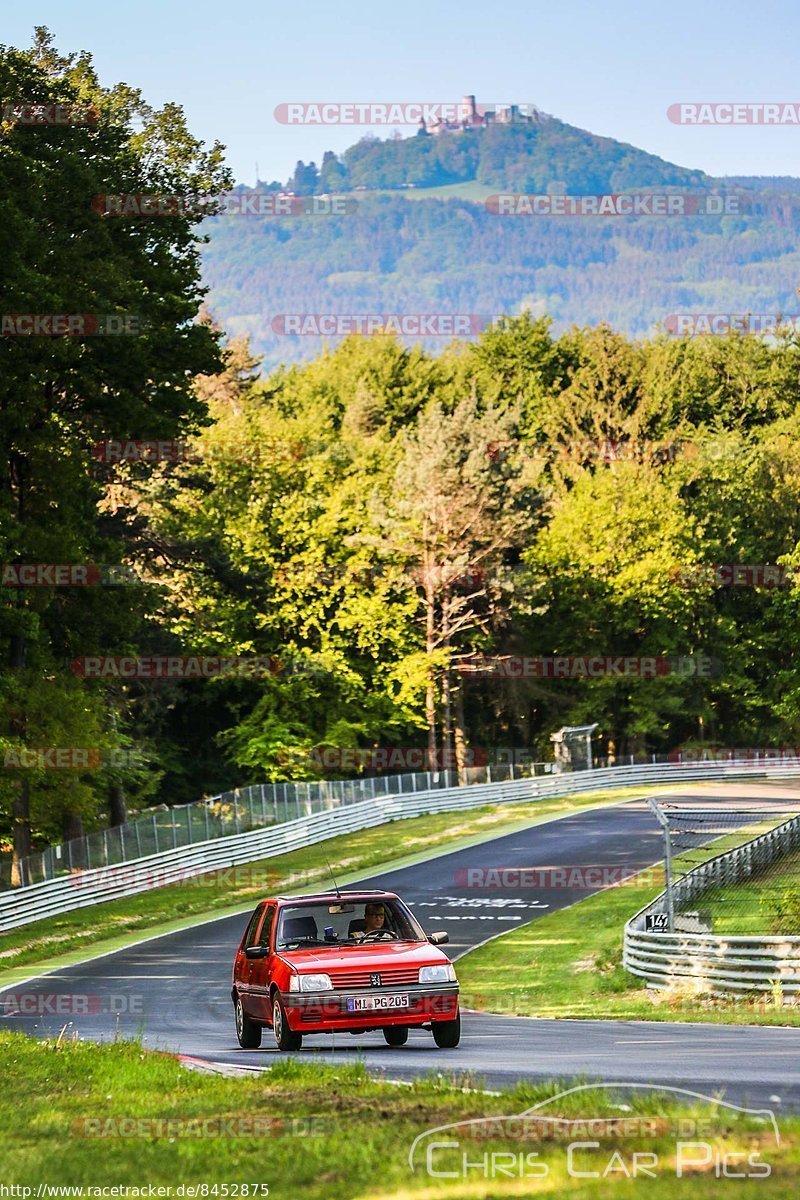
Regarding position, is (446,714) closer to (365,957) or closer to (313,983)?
(365,957)

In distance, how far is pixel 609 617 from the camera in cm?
8181

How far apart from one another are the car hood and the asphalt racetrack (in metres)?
0.83

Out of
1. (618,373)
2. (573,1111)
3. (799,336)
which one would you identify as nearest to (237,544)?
(618,373)

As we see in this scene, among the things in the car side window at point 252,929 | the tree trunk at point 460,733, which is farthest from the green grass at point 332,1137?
the tree trunk at point 460,733

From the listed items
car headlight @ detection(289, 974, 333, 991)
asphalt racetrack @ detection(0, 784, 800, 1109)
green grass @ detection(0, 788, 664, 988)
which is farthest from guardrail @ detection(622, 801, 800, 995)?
green grass @ detection(0, 788, 664, 988)

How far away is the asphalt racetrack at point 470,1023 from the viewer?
40.6 ft

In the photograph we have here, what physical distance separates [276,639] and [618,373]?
28.7m

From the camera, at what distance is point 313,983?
1535 centimetres

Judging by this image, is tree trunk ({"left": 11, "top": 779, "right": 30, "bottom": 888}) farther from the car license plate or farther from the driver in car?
the car license plate

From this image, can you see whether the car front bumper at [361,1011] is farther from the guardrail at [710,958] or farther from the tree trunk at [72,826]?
the tree trunk at [72,826]

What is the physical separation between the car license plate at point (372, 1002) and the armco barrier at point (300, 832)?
23.8 m

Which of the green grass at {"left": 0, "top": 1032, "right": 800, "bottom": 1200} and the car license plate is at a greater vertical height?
the green grass at {"left": 0, "top": 1032, "right": 800, "bottom": 1200}

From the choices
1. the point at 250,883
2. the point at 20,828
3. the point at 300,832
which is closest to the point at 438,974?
the point at 20,828

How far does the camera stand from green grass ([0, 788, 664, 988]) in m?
35.4
